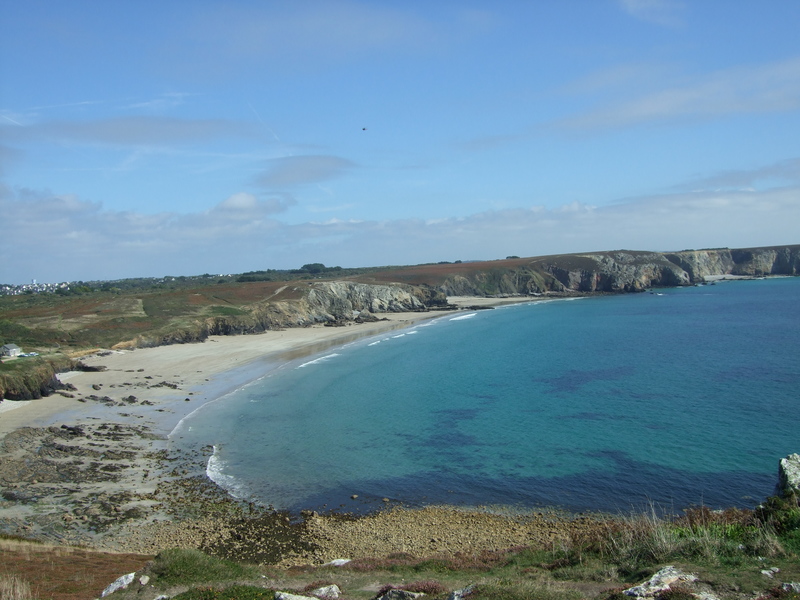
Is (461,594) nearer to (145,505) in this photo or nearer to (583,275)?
(145,505)

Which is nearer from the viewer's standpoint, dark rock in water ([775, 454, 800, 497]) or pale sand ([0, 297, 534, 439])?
dark rock in water ([775, 454, 800, 497])

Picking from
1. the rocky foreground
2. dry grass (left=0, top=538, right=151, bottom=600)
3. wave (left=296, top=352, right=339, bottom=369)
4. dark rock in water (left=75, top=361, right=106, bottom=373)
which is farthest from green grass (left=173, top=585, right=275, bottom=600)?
dark rock in water (left=75, top=361, right=106, bottom=373)

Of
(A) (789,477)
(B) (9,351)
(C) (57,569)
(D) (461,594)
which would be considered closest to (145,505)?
(C) (57,569)

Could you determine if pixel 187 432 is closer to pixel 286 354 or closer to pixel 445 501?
pixel 445 501

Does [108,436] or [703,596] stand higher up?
[703,596]

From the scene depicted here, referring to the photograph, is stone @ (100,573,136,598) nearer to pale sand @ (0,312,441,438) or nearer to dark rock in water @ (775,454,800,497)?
dark rock in water @ (775,454,800,497)

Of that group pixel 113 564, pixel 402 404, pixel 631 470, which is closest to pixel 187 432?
pixel 402 404
